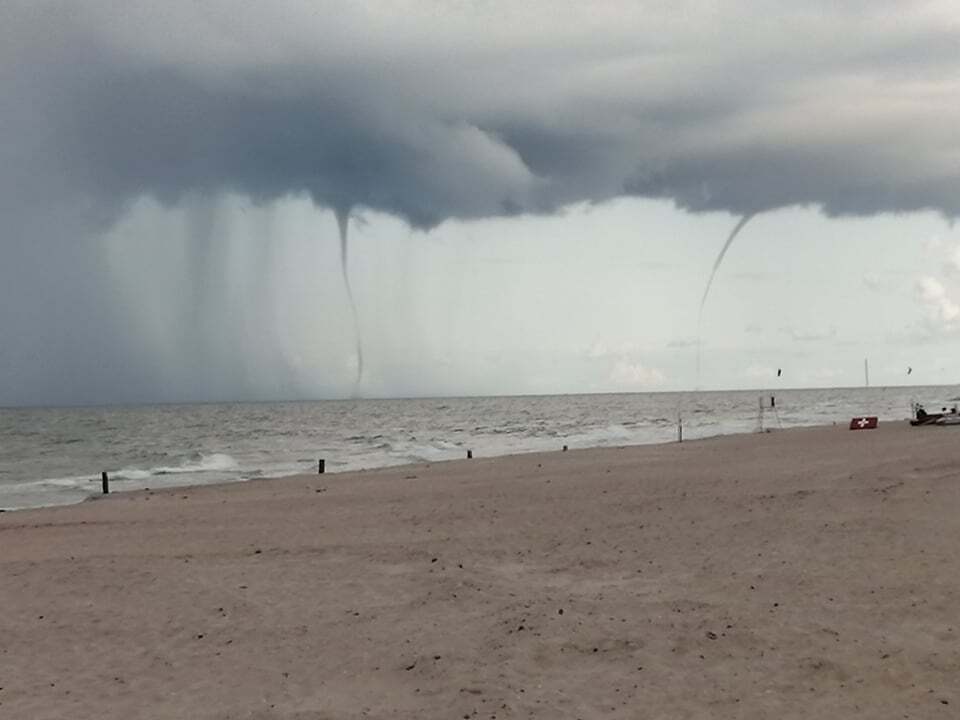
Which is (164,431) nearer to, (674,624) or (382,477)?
(382,477)

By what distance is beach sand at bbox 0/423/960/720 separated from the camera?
9.20 metres

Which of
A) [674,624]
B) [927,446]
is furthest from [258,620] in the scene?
[927,446]

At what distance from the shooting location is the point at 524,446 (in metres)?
62.0

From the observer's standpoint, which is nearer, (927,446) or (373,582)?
(373,582)

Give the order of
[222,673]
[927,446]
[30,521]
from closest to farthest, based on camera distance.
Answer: [222,673] < [30,521] < [927,446]

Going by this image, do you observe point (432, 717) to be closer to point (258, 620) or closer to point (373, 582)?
point (258, 620)

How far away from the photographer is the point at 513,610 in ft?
39.6

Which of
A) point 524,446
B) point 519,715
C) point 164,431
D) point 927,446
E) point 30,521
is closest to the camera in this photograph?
point 519,715

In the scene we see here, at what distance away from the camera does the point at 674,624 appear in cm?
1109

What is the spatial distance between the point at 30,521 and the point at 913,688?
2436cm

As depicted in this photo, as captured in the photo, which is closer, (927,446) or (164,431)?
(927,446)

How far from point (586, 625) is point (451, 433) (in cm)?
7508

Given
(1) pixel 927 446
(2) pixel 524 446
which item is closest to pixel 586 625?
(1) pixel 927 446

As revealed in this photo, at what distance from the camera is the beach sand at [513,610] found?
30.2ft
